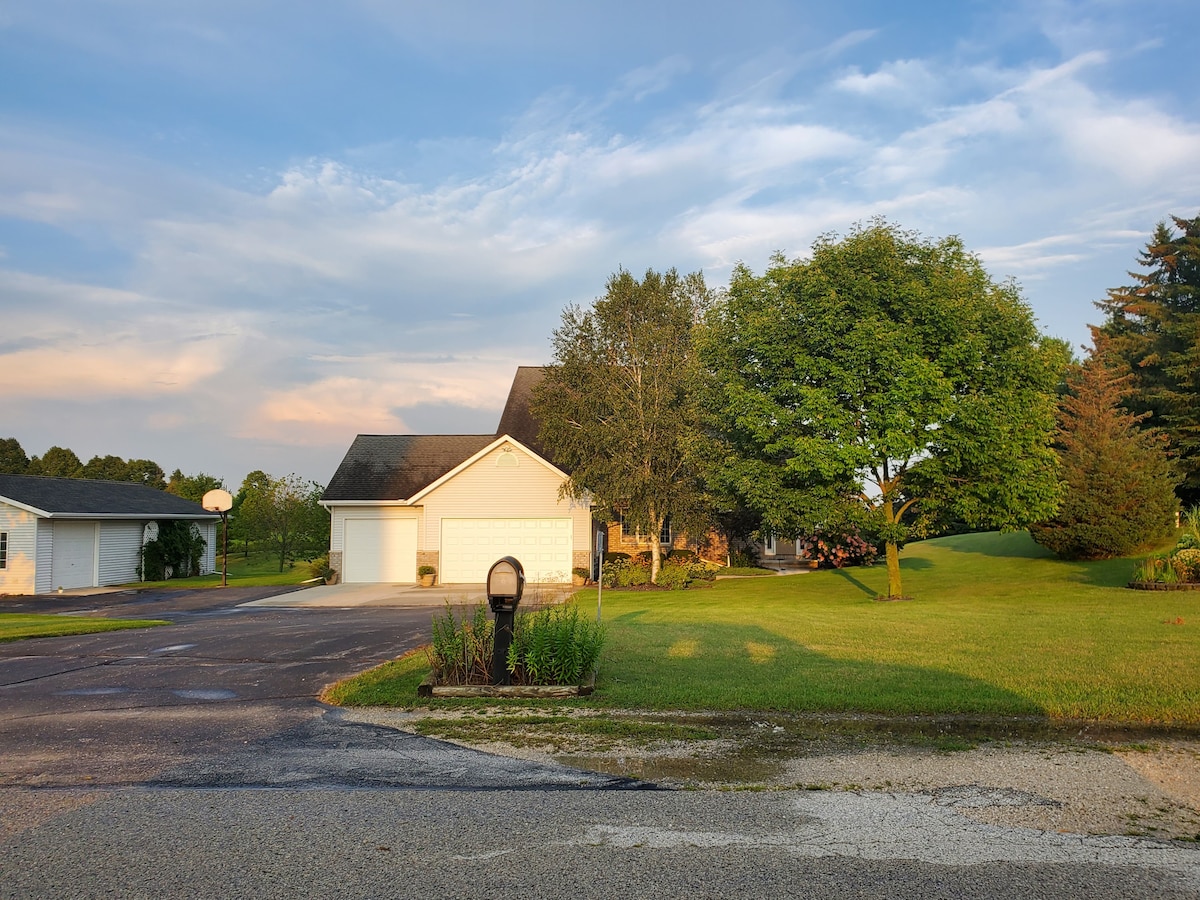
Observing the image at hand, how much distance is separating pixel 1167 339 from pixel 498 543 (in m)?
35.9

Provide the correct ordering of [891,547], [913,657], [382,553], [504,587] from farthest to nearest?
[382,553], [891,547], [913,657], [504,587]

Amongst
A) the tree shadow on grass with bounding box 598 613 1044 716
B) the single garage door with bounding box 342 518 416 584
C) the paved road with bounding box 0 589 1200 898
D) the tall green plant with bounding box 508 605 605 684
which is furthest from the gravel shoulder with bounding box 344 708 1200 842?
the single garage door with bounding box 342 518 416 584

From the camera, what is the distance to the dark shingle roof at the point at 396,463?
31.1 meters

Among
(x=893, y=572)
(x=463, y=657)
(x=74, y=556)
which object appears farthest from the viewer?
(x=74, y=556)

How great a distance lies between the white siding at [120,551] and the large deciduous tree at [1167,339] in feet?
135

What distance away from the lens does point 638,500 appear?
26953 mm

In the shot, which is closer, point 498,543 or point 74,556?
point 498,543

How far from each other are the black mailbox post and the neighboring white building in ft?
84.0

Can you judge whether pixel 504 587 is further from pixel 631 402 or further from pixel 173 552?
pixel 173 552

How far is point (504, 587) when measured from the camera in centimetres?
935

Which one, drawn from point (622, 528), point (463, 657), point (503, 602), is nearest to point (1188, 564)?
point (622, 528)

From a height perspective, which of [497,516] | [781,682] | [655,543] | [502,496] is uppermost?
[502,496]

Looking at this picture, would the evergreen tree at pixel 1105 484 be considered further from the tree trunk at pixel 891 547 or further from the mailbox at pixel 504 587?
the mailbox at pixel 504 587

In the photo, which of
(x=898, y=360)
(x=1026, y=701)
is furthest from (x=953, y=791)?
(x=898, y=360)
